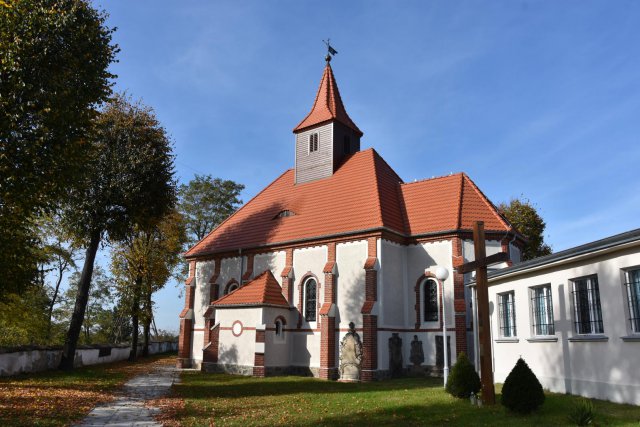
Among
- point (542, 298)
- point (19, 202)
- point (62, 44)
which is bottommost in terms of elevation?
point (542, 298)

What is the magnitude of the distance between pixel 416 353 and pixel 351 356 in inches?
130

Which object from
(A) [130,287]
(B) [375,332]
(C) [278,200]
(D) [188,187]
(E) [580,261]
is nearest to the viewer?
(E) [580,261]

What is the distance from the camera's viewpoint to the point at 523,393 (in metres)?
10.4

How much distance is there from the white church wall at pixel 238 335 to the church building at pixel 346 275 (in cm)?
5

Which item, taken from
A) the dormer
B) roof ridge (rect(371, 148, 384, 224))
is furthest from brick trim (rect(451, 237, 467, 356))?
the dormer

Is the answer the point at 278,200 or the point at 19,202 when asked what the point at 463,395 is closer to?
the point at 19,202

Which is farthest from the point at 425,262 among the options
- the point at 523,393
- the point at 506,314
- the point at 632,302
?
the point at 523,393

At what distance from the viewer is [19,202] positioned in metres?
15.9

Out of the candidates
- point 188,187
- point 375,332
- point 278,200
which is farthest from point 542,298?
point 188,187

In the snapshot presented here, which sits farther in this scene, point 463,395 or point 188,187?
point 188,187

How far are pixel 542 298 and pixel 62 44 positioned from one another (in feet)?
59.4

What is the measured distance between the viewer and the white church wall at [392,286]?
23375 millimetres

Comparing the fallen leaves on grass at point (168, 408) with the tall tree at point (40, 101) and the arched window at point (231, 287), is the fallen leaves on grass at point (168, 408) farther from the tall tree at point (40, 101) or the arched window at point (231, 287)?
the arched window at point (231, 287)

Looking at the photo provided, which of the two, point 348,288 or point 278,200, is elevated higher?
point 278,200
